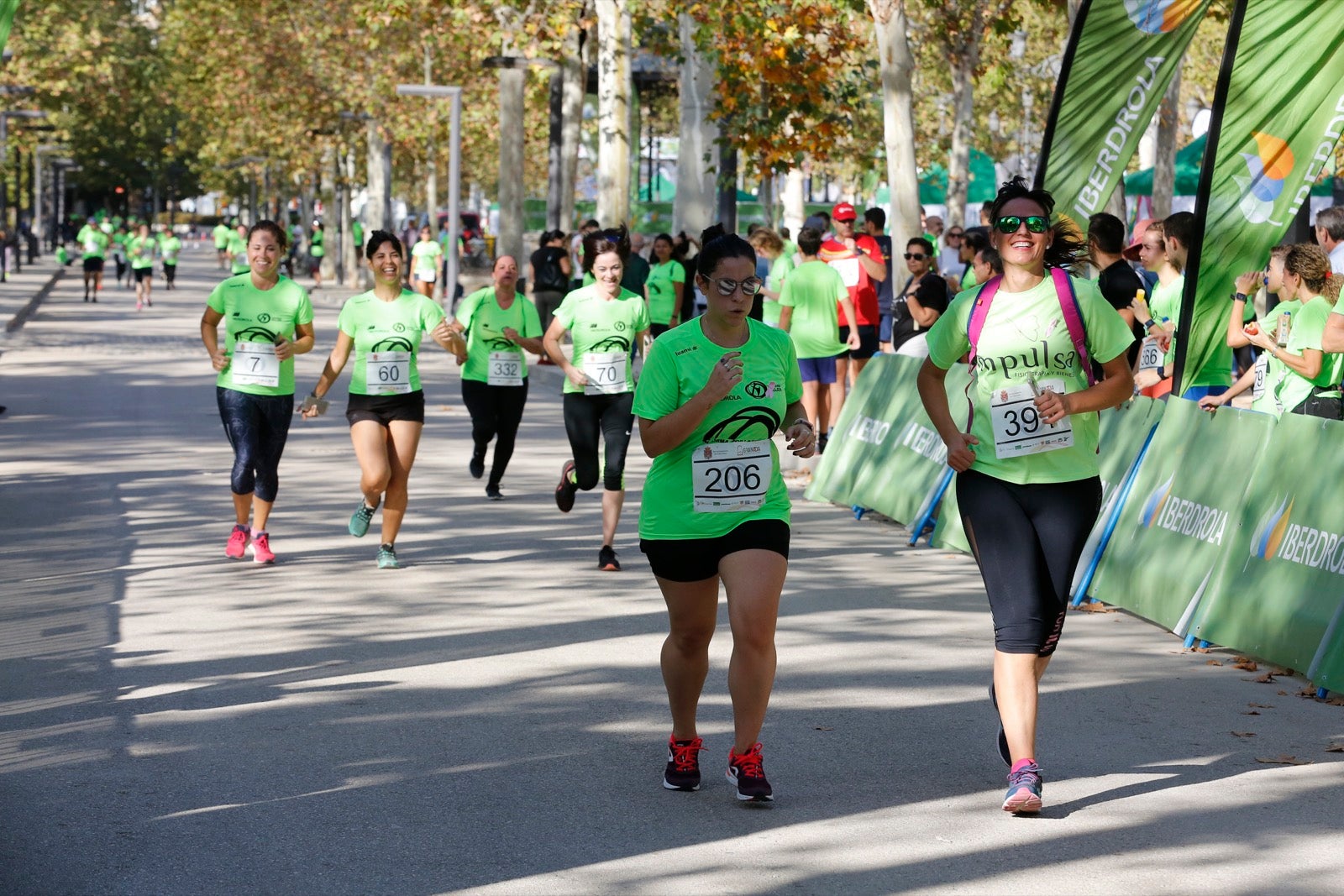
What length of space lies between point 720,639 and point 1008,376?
3.02 m

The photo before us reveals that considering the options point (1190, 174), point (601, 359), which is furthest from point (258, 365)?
point (1190, 174)

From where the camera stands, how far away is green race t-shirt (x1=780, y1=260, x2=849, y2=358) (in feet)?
51.3

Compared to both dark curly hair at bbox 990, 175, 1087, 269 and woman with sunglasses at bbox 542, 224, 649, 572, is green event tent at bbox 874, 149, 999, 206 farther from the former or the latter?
dark curly hair at bbox 990, 175, 1087, 269

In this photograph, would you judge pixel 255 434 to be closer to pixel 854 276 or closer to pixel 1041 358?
pixel 1041 358

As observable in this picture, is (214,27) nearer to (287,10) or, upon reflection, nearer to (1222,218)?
(287,10)

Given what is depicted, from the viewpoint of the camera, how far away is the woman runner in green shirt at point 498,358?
13508 mm

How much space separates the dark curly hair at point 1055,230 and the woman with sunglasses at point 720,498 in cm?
85

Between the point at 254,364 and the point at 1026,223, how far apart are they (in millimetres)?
5698

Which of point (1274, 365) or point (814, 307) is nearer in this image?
point (1274, 365)

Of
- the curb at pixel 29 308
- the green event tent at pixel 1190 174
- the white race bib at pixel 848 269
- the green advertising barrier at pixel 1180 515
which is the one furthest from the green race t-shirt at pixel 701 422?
the curb at pixel 29 308

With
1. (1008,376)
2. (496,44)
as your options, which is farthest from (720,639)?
(496,44)

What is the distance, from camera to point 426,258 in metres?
38.3

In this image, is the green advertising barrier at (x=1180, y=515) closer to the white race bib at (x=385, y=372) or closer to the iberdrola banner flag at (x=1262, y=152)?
the iberdrola banner flag at (x=1262, y=152)

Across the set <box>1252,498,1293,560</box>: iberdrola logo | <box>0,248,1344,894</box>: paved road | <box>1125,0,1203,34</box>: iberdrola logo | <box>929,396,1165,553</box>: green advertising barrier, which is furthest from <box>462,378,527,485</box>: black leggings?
<box>1252,498,1293,560</box>: iberdrola logo
